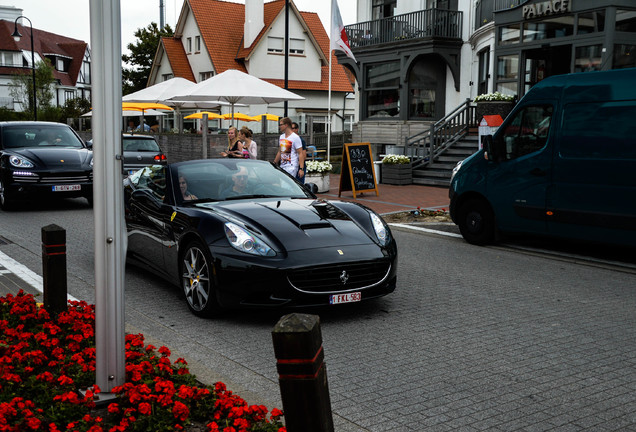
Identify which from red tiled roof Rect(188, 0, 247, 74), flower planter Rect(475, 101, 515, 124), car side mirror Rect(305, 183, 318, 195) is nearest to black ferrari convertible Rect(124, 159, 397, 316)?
car side mirror Rect(305, 183, 318, 195)

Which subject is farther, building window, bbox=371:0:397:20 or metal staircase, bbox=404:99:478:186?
building window, bbox=371:0:397:20

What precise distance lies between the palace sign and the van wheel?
33.3 ft

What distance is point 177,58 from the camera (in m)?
52.4

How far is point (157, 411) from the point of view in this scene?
3799 millimetres

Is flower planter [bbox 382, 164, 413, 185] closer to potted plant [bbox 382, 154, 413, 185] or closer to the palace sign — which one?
potted plant [bbox 382, 154, 413, 185]

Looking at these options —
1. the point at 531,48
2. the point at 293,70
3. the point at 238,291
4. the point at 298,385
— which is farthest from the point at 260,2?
the point at 298,385

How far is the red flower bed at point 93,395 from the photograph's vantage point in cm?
364

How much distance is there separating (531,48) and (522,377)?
685 inches

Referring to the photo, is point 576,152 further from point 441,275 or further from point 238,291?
point 238,291

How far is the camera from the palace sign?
1864 cm

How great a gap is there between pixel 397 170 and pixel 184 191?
13.2 metres

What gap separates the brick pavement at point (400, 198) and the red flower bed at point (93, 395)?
1017 centimetres

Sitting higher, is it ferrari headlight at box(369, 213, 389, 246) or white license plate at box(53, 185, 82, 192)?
ferrari headlight at box(369, 213, 389, 246)

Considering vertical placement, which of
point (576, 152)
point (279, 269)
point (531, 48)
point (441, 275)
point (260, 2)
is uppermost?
point (260, 2)
